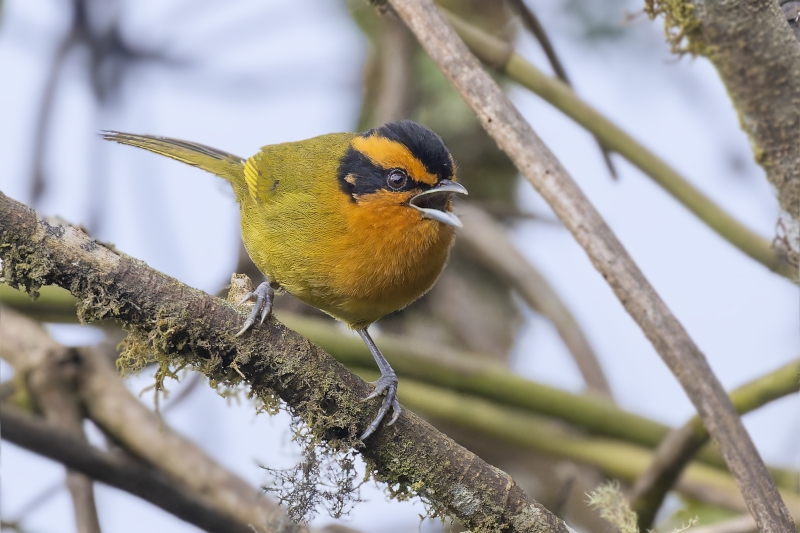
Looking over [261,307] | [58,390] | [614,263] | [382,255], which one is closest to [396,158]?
[382,255]

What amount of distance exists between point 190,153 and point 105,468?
1.60 meters

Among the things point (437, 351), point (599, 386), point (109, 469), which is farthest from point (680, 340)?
point (109, 469)

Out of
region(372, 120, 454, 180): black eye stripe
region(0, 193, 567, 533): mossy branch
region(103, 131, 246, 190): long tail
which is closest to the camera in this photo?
region(0, 193, 567, 533): mossy branch

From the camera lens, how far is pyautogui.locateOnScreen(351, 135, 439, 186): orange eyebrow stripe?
9.52 feet

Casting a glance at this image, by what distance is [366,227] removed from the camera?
2.87 metres

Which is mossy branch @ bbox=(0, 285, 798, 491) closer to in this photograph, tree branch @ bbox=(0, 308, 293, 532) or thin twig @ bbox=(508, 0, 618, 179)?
tree branch @ bbox=(0, 308, 293, 532)

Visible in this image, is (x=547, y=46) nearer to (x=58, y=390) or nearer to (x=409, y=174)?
(x=409, y=174)

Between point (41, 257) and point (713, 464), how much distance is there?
118 inches

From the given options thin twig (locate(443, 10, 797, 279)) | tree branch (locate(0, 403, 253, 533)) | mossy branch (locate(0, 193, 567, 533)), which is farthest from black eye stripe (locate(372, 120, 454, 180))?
tree branch (locate(0, 403, 253, 533))

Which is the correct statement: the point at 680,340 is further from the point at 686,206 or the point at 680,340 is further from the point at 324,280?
the point at 324,280

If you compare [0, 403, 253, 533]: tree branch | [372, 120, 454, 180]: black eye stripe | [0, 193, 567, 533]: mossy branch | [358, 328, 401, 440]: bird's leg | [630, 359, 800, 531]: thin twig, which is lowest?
[0, 403, 253, 533]: tree branch

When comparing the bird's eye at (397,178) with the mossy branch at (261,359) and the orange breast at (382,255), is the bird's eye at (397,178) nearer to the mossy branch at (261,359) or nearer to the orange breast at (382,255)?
the orange breast at (382,255)

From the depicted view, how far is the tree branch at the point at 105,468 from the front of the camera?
2.61 meters

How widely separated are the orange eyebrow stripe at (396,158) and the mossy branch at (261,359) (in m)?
0.99
